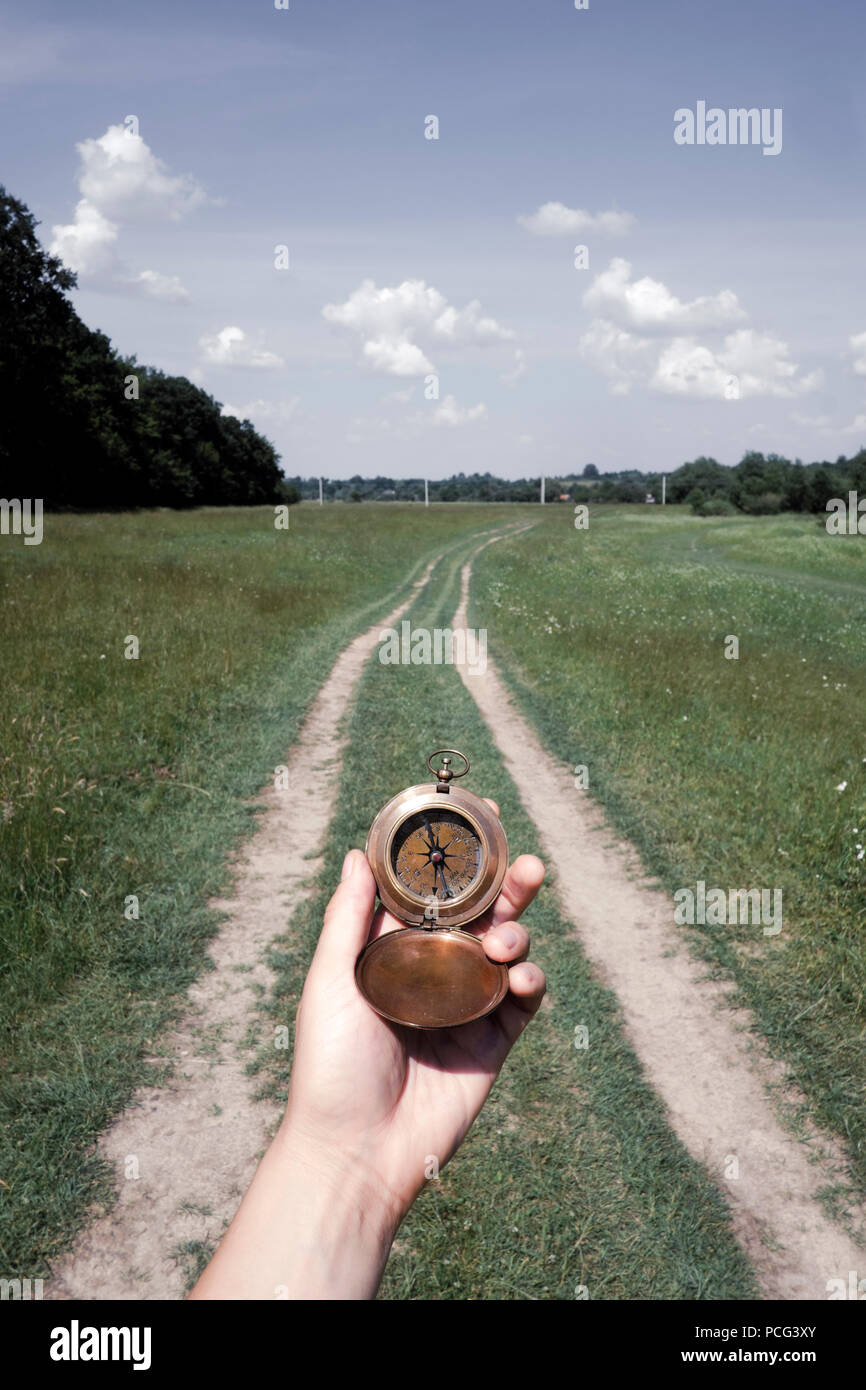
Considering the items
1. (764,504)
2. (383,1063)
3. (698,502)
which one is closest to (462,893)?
(383,1063)

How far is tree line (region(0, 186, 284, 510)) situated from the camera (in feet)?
164

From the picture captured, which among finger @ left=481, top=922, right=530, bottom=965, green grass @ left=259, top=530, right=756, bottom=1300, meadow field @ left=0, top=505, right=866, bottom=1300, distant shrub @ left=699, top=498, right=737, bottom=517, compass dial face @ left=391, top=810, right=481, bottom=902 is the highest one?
distant shrub @ left=699, top=498, right=737, bottom=517

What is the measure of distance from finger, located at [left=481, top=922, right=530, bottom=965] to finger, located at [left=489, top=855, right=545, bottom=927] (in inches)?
8.0

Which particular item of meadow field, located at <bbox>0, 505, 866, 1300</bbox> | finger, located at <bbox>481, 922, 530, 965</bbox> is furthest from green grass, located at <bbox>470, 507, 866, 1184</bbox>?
finger, located at <bbox>481, 922, 530, 965</bbox>

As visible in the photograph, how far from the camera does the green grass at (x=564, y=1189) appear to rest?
3.47 m

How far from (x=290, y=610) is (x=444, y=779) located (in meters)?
15.7

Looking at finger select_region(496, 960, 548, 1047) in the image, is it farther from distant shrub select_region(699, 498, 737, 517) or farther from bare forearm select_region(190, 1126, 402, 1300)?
distant shrub select_region(699, 498, 737, 517)

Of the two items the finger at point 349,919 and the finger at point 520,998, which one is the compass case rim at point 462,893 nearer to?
the finger at point 349,919

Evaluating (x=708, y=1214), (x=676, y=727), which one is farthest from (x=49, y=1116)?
(x=676, y=727)

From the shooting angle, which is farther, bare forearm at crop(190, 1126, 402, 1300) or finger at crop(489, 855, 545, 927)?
finger at crop(489, 855, 545, 927)

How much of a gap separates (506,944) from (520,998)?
213mm

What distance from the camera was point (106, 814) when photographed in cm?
734

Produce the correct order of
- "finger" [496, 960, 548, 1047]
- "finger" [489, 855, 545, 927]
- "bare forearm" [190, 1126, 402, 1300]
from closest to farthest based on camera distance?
"bare forearm" [190, 1126, 402, 1300] < "finger" [496, 960, 548, 1047] < "finger" [489, 855, 545, 927]

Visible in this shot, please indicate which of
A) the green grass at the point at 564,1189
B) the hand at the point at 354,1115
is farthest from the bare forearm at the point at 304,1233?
the green grass at the point at 564,1189
